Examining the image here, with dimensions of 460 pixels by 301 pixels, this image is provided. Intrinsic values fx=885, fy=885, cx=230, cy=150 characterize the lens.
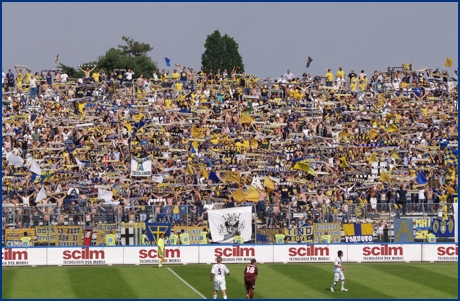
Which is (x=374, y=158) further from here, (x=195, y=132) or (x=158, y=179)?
(x=158, y=179)

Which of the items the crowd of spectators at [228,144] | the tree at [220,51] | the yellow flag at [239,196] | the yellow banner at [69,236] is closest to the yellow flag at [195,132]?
the crowd of spectators at [228,144]

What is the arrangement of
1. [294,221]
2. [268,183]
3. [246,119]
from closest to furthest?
[294,221] → [268,183] → [246,119]

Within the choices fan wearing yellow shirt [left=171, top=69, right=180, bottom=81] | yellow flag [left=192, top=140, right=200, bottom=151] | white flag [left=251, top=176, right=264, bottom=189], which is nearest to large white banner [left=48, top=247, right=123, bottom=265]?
white flag [left=251, top=176, right=264, bottom=189]

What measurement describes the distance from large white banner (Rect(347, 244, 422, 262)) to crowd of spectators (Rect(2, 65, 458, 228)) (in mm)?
1722

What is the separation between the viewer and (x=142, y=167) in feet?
171

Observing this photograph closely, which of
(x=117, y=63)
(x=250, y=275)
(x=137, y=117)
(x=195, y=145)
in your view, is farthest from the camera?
(x=117, y=63)

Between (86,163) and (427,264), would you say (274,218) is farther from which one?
(86,163)

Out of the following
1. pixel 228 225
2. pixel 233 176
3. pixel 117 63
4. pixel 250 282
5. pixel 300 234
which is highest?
pixel 117 63

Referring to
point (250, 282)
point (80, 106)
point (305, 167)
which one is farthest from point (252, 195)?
point (250, 282)

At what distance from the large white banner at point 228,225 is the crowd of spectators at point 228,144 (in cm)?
80

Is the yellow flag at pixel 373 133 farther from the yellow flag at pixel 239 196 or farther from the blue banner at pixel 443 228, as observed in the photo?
the blue banner at pixel 443 228

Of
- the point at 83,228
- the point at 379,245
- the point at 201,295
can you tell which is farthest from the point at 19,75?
the point at 201,295

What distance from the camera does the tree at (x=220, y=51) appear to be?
121m

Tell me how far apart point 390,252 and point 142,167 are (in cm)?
1618
